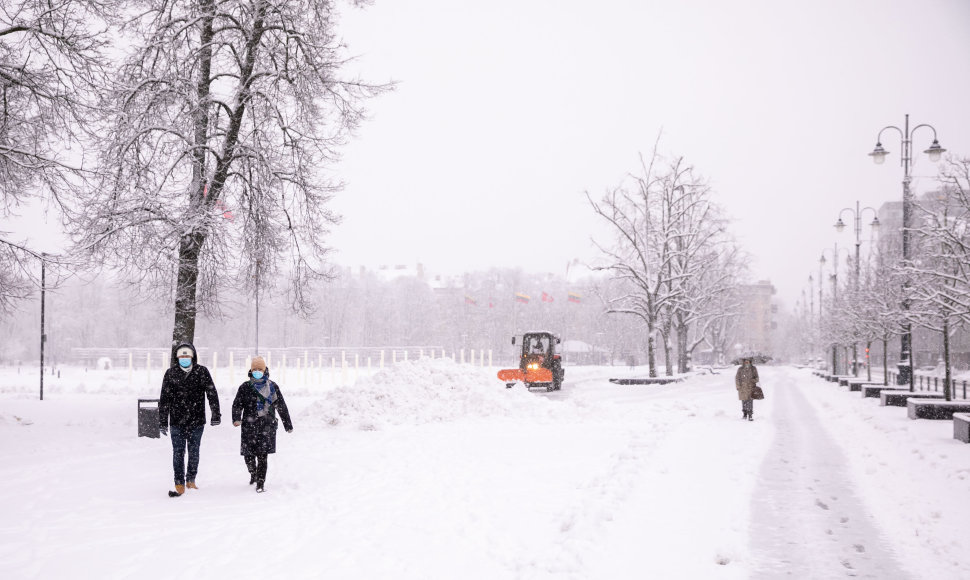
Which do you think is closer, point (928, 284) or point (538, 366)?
point (928, 284)

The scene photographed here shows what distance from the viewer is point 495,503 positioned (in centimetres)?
774

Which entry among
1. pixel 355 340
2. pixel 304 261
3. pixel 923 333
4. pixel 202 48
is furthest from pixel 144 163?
pixel 355 340

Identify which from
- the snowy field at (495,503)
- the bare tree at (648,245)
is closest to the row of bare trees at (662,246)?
the bare tree at (648,245)

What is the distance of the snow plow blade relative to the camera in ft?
89.9

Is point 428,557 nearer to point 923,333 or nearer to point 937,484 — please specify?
point 937,484

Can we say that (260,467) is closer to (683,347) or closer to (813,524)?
(813,524)

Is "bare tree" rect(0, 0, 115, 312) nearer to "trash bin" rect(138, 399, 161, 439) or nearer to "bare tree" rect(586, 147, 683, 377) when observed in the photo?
"trash bin" rect(138, 399, 161, 439)

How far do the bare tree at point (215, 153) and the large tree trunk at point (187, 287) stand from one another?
33 mm

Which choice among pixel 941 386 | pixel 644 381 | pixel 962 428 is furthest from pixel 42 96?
pixel 941 386

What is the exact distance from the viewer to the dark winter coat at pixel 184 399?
809cm

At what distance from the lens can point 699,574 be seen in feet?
17.5

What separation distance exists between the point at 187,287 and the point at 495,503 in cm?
950

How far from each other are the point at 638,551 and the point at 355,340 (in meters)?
94.0

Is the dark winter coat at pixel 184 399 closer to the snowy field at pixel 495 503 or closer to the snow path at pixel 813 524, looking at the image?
the snowy field at pixel 495 503
